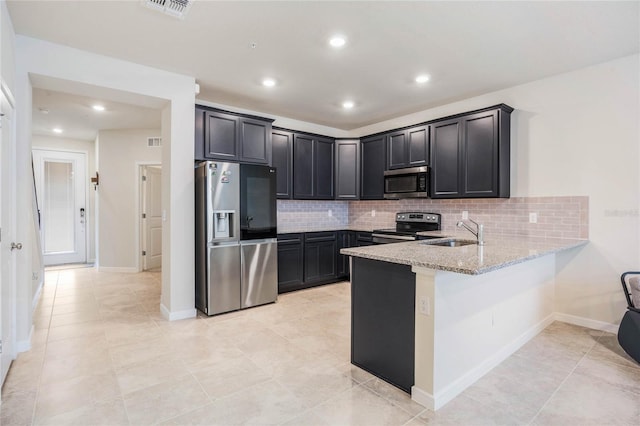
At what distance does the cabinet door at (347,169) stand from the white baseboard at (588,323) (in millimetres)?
3085

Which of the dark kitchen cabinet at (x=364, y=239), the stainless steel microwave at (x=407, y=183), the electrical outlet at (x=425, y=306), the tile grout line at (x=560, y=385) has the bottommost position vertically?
the tile grout line at (x=560, y=385)

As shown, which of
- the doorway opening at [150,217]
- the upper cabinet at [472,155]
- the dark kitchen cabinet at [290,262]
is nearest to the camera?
Result: the upper cabinet at [472,155]

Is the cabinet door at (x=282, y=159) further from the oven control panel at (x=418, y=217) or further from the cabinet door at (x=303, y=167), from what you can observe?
the oven control panel at (x=418, y=217)

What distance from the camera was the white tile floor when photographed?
196 cm

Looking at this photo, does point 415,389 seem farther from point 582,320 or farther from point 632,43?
point 632,43

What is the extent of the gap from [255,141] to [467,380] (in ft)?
11.4

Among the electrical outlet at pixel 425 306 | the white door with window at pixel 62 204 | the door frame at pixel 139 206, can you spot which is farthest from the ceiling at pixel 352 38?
the white door with window at pixel 62 204

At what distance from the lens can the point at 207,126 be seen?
13.0 feet

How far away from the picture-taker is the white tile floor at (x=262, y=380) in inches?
77.0

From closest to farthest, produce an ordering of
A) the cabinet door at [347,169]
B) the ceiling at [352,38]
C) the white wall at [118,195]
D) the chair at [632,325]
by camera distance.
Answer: the ceiling at [352,38], the chair at [632,325], the cabinet door at [347,169], the white wall at [118,195]

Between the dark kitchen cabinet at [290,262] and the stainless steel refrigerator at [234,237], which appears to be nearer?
the stainless steel refrigerator at [234,237]

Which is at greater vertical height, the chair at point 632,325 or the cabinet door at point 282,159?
the cabinet door at point 282,159

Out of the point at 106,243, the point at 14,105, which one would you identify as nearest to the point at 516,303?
the point at 14,105

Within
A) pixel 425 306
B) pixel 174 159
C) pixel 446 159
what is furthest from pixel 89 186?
pixel 425 306
